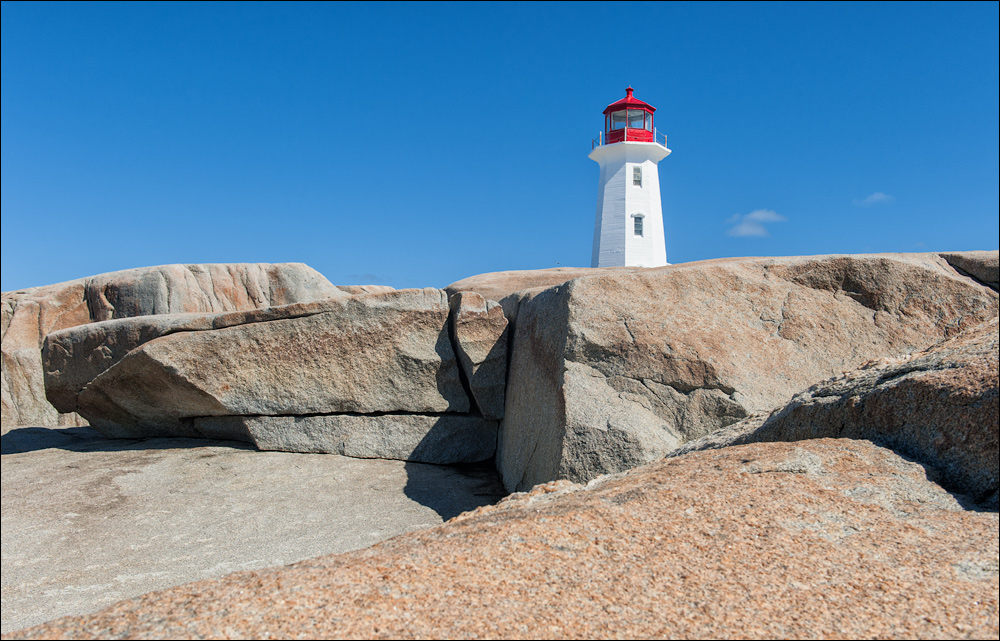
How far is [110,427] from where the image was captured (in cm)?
755

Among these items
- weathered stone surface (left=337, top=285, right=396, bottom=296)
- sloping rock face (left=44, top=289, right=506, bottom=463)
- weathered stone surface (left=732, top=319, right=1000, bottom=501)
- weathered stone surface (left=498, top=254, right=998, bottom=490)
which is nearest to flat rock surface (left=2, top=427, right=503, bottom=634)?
sloping rock face (left=44, top=289, right=506, bottom=463)

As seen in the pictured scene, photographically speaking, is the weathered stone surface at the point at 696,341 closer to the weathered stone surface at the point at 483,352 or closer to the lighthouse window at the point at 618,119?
the weathered stone surface at the point at 483,352

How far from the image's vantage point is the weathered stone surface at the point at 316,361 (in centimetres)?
A: 673

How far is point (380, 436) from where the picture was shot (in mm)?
6734

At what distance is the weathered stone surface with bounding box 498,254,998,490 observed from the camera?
15.6 ft

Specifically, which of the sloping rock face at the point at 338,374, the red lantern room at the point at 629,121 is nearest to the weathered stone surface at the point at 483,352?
the sloping rock face at the point at 338,374

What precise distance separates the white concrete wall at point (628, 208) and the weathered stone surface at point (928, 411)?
1914cm

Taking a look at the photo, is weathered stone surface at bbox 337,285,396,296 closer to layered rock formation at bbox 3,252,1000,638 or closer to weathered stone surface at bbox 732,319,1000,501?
layered rock formation at bbox 3,252,1000,638

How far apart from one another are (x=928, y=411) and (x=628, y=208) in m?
20.5

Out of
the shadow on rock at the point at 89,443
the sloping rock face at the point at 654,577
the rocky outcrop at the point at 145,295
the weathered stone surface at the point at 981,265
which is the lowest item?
the shadow on rock at the point at 89,443

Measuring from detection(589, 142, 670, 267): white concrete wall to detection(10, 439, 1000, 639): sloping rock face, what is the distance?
66.8 feet

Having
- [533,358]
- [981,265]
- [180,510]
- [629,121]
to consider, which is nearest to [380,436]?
[533,358]

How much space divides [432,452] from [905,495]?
4700 mm

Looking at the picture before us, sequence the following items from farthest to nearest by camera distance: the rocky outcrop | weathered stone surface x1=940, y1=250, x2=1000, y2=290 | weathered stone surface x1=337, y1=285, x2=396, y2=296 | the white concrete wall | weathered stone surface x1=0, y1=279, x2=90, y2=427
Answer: the white concrete wall → weathered stone surface x1=337, y1=285, x2=396, y2=296 → the rocky outcrop → weathered stone surface x1=0, y1=279, x2=90, y2=427 → weathered stone surface x1=940, y1=250, x2=1000, y2=290
